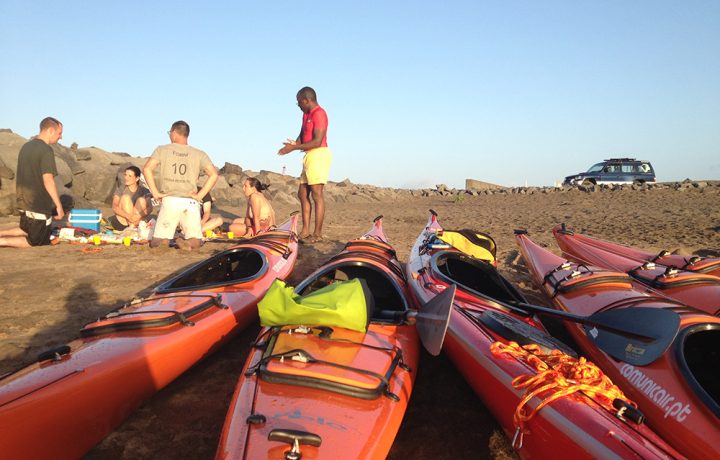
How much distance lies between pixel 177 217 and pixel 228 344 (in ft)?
10.9

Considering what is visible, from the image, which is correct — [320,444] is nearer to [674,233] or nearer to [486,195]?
[674,233]

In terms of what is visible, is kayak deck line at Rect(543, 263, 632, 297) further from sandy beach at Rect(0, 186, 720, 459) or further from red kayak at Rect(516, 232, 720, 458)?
sandy beach at Rect(0, 186, 720, 459)

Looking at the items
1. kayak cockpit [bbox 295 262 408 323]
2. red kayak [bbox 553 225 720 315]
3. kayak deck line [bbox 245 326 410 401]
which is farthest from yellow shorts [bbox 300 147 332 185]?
kayak deck line [bbox 245 326 410 401]

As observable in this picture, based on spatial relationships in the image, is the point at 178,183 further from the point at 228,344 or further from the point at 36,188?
the point at 228,344

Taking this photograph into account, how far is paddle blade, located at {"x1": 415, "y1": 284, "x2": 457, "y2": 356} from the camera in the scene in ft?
7.04

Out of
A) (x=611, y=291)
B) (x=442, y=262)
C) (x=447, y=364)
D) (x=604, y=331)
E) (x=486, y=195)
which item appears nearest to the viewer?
(x=604, y=331)

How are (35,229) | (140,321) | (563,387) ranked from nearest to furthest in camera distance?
1. (563,387)
2. (140,321)
3. (35,229)

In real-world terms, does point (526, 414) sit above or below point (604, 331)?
below

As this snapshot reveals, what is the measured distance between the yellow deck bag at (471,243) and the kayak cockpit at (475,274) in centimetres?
48

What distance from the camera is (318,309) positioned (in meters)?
2.37

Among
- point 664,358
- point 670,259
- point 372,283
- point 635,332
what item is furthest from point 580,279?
point 372,283

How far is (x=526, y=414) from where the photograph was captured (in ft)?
6.08

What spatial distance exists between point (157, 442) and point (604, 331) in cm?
261

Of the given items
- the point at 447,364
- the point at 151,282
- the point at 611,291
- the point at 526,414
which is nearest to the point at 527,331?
the point at 447,364
